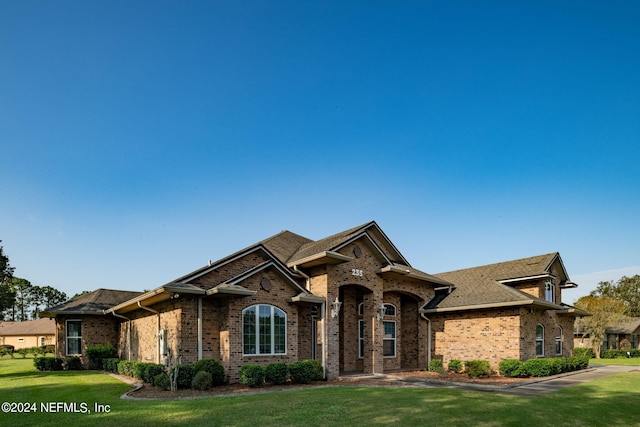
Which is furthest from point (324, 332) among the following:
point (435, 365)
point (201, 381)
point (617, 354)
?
point (617, 354)

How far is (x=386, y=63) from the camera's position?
15812 millimetres

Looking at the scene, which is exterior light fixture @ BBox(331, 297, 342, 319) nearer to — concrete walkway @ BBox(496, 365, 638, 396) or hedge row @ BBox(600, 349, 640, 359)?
concrete walkway @ BBox(496, 365, 638, 396)

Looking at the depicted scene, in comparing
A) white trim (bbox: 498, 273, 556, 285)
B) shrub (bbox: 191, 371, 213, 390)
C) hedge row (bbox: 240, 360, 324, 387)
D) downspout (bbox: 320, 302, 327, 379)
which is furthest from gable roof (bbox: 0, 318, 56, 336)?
white trim (bbox: 498, 273, 556, 285)

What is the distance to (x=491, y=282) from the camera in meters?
23.5

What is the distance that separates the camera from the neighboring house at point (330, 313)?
53.8 ft

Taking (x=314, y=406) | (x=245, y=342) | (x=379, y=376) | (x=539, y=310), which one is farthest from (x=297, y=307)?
(x=539, y=310)

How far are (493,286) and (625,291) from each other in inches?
2525

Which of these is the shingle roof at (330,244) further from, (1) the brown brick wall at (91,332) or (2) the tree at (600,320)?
(2) the tree at (600,320)

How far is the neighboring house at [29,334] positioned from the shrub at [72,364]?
3234cm

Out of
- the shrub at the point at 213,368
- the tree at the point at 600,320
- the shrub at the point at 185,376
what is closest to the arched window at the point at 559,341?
the shrub at the point at 213,368

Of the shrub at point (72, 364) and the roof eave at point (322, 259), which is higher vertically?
the roof eave at point (322, 259)

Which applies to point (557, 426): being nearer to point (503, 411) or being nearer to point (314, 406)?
point (503, 411)

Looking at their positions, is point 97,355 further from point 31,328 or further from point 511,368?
point 31,328

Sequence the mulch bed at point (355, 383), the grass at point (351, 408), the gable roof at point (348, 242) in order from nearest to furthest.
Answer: the grass at point (351, 408), the mulch bed at point (355, 383), the gable roof at point (348, 242)
